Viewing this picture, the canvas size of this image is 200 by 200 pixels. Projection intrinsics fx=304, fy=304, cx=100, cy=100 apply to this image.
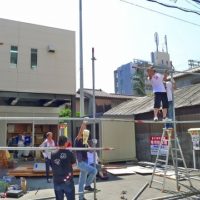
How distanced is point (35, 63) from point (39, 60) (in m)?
0.29

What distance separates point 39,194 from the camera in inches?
343

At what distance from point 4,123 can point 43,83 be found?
4135 millimetres

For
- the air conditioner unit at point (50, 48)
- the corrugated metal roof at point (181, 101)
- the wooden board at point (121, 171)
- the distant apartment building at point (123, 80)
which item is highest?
the distant apartment building at point (123, 80)

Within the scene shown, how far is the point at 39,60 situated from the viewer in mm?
17547

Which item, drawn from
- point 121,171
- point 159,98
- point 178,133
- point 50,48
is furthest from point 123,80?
point 159,98

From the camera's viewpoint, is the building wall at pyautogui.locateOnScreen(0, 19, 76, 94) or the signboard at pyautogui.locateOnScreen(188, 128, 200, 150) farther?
the building wall at pyautogui.locateOnScreen(0, 19, 76, 94)

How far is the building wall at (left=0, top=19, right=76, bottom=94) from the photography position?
655 inches

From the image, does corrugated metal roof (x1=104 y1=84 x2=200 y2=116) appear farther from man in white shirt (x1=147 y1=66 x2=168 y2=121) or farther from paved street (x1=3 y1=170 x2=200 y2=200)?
man in white shirt (x1=147 y1=66 x2=168 y2=121)

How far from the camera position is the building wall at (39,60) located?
16641mm

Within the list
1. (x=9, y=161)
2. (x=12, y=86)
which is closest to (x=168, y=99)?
(x=9, y=161)

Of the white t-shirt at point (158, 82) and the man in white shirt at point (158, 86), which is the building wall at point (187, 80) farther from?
the white t-shirt at point (158, 82)

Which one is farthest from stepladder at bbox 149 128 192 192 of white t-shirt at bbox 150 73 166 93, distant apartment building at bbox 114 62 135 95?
distant apartment building at bbox 114 62 135 95

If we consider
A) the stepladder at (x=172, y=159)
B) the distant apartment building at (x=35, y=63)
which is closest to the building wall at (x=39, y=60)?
the distant apartment building at (x=35, y=63)

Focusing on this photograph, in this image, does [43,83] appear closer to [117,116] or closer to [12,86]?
Answer: [12,86]
